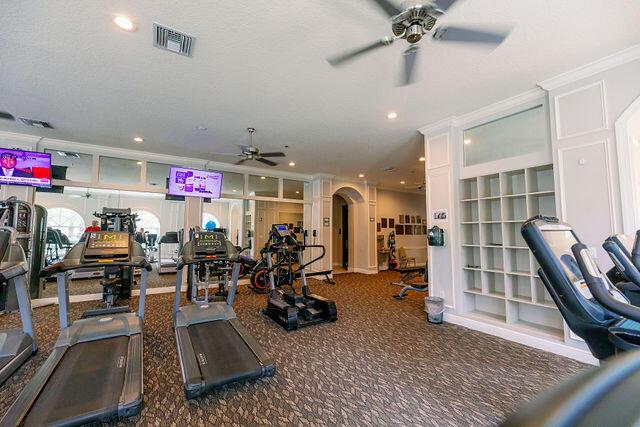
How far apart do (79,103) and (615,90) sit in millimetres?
6410

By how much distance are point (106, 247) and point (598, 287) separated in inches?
161

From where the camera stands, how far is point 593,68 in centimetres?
305

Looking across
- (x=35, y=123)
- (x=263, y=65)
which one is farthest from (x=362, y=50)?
(x=35, y=123)

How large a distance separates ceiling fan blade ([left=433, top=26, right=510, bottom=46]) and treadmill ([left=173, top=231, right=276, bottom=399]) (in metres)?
3.07

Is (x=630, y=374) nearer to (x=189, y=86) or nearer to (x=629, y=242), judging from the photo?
(x=629, y=242)

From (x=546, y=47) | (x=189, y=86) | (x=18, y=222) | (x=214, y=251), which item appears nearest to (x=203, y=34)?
(x=189, y=86)

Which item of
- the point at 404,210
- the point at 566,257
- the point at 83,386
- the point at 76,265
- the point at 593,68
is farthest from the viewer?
the point at 404,210

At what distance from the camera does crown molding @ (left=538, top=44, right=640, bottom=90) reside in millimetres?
2818

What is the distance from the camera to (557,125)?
3.29m

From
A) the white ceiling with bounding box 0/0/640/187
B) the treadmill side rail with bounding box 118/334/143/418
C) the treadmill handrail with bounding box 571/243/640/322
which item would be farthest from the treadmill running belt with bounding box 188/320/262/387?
the white ceiling with bounding box 0/0/640/187

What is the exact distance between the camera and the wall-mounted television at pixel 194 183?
5.98 meters

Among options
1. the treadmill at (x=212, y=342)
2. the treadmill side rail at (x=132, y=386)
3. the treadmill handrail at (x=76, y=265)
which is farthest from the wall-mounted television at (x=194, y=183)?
the treadmill side rail at (x=132, y=386)

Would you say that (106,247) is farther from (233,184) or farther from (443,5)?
(233,184)

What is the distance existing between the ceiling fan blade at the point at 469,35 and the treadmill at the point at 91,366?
11.7 feet
